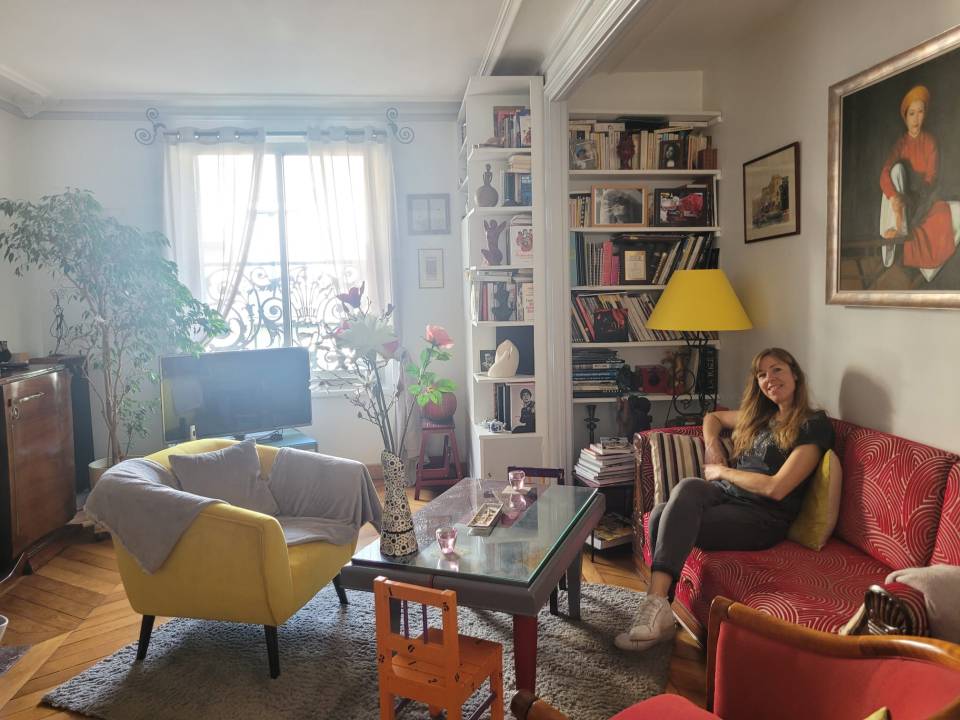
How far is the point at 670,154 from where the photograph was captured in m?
3.91

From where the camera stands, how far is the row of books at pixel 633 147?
3.88 metres

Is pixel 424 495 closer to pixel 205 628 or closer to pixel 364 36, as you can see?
pixel 205 628

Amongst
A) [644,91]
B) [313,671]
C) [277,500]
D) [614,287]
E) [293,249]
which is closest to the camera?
[313,671]

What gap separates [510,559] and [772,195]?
2296 mm

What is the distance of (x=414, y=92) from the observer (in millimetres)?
4496

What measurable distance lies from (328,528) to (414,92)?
302 centimetres

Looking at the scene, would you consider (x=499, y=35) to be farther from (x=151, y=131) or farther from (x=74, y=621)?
(x=74, y=621)

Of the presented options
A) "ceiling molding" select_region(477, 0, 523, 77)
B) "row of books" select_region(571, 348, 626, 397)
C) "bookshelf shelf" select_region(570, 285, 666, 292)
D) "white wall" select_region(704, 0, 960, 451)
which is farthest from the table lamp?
"ceiling molding" select_region(477, 0, 523, 77)

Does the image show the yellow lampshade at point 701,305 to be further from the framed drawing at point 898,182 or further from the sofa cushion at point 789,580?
the sofa cushion at point 789,580

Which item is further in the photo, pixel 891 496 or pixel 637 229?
pixel 637 229

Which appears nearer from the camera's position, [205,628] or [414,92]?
[205,628]

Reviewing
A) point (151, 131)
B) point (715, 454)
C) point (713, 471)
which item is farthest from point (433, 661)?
point (151, 131)

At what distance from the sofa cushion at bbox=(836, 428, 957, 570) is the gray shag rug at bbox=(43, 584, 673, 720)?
0.81 meters

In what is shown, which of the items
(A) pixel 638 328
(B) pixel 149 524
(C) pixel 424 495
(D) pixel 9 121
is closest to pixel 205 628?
(B) pixel 149 524
